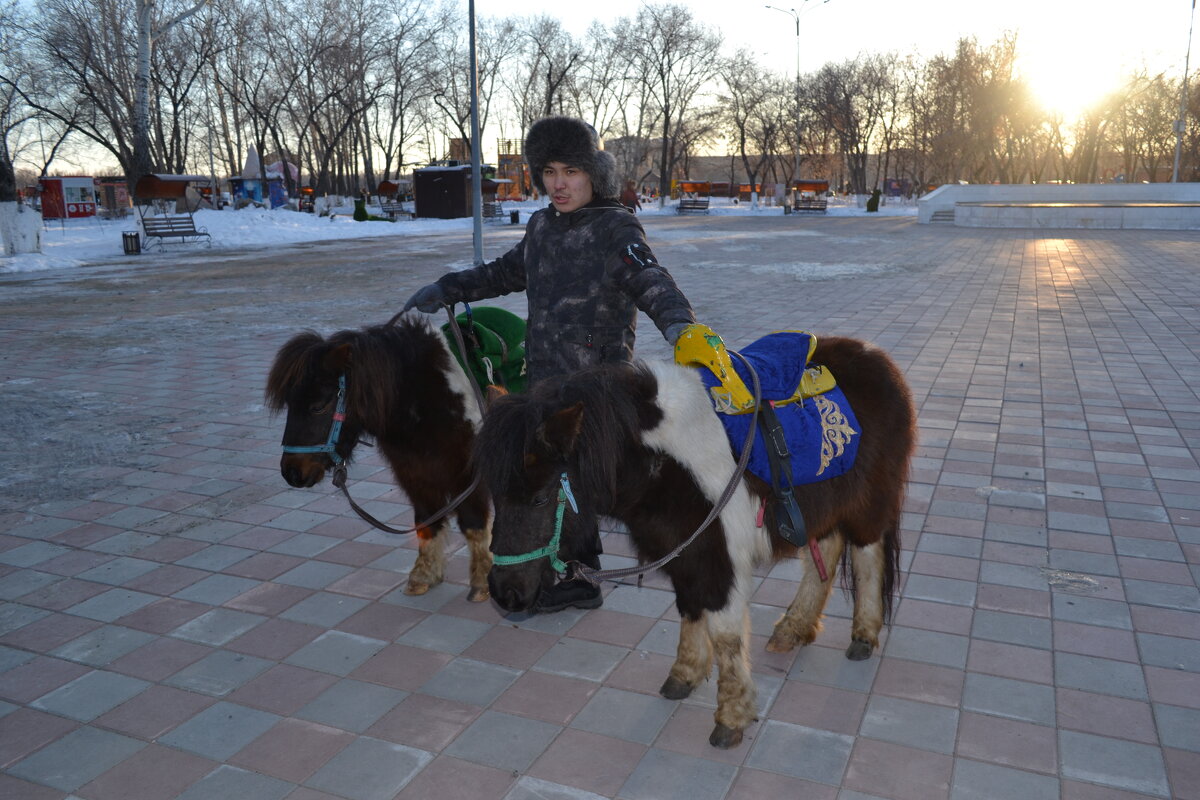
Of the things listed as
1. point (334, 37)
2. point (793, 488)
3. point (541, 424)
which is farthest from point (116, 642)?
point (334, 37)

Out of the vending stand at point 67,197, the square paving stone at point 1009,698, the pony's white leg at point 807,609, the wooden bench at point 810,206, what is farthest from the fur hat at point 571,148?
the vending stand at point 67,197

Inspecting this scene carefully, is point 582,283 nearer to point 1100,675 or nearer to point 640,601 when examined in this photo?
point 640,601

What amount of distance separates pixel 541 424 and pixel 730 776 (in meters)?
1.38

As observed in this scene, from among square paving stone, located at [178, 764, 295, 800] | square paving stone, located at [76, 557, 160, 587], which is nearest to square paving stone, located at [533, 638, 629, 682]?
square paving stone, located at [178, 764, 295, 800]

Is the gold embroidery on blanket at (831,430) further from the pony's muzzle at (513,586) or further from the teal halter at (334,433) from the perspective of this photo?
the teal halter at (334,433)

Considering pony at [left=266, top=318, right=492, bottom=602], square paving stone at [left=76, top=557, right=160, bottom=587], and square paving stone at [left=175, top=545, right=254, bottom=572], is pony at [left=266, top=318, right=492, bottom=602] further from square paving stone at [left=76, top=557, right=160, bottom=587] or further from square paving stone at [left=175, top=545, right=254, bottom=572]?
square paving stone at [left=76, top=557, right=160, bottom=587]

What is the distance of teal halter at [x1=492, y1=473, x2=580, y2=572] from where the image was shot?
2367mm

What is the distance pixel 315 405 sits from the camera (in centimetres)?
337

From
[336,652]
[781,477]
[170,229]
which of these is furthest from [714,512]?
[170,229]

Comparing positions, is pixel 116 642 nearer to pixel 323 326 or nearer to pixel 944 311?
pixel 323 326

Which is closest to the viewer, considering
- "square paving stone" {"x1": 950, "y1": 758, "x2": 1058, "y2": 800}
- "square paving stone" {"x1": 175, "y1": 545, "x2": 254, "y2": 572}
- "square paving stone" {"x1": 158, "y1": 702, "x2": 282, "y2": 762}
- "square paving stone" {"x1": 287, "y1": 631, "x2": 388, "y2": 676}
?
"square paving stone" {"x1": 950, "y1": 758, "x2": 1058, "y2": 800}

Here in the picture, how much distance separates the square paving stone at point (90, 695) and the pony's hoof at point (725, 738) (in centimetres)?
225

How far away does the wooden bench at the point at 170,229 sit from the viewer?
2538 cm

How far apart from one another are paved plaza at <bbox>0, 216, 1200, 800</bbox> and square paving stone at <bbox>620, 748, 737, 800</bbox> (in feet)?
0.03
